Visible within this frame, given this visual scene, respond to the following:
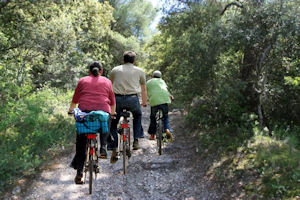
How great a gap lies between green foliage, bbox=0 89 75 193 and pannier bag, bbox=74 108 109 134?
7.13 ft

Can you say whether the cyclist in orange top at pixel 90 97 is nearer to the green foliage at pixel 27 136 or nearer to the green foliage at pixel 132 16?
the green foliage at pixel 27 136

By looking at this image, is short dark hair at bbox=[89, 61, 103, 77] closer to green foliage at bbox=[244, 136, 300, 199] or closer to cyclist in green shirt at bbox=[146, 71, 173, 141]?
cyclist in green shirt at bbox=[146, 71, 173, 141]

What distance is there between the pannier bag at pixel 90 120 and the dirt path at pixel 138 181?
1762 millimetres

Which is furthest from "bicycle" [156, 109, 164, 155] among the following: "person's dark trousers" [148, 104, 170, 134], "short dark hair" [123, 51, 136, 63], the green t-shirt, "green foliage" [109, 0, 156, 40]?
"green foliage" [109, 0, 156, 40]

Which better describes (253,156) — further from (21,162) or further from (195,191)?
(21,162)

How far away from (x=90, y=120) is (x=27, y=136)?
3.72 meters

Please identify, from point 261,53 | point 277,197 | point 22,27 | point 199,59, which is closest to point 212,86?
point 199,59

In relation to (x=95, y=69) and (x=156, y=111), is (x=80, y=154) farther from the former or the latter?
(x=156, y=111)

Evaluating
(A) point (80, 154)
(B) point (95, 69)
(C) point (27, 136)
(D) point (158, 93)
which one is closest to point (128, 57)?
(B) point (95, 69)

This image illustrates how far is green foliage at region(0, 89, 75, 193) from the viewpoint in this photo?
6.29 meters

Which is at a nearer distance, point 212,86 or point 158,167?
point 158,167

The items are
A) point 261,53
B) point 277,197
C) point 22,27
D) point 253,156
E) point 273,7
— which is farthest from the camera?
point 22,27

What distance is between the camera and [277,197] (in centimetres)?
522

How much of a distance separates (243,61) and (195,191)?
4.43m
